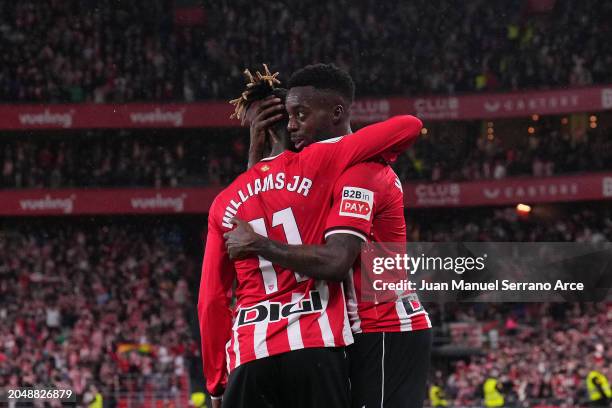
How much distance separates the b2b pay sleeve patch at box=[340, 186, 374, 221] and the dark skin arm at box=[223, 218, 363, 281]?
8 centimetres

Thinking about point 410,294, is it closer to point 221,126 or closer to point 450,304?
point 450,304

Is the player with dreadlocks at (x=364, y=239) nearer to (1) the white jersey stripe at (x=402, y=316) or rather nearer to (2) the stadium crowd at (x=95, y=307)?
(1) the white jersey stripe at (x=402, y=316)


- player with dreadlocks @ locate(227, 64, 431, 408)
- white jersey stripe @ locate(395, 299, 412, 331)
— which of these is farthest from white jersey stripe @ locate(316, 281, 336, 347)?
white jersey stripe @ locate(395, 299, 412, 331)

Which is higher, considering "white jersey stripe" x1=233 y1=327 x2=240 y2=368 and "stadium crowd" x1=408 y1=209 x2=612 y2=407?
"white jersey stripe" x1=233 y1=327 x2=240 y2=368

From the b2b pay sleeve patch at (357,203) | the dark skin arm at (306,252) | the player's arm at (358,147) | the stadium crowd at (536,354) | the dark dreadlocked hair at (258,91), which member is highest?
the dark dreadlocked hair at (258,91)

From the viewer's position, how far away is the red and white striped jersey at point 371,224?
357cm

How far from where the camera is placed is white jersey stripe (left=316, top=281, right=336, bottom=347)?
355 centimetres

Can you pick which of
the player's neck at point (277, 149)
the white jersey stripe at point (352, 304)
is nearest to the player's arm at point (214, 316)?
the player's neck at point (277, 149)

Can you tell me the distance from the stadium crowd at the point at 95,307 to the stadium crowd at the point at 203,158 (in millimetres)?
1410

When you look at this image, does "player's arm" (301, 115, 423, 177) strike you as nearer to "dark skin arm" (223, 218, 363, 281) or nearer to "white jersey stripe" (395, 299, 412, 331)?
"dark skin arm" (223, 218, 363, 281)

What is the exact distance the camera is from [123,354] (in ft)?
65.0

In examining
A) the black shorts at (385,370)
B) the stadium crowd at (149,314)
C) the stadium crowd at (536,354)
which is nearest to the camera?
the black shorts at (385,370)

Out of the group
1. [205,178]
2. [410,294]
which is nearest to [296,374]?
[410,294]

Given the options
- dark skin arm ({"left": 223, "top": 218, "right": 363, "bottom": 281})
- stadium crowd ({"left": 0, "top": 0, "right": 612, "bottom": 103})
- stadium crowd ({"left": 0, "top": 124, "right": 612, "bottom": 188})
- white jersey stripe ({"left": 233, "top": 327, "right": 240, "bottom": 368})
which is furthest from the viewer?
stadium crowd ({"left": 0, "top": 0, "right": 612, "bottom": 103})
